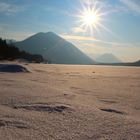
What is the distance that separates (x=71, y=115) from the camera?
5027mm

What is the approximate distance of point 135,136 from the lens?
13.1 ft

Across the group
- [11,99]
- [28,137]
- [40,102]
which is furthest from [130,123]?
[11,99]

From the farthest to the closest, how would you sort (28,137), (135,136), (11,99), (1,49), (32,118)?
1. (1,49)
2. (11,99)
3. (32,118)
4. (135,136)
5. (28,137)

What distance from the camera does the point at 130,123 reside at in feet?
15.3

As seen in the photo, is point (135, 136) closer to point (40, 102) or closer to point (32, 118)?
point (32, 118)

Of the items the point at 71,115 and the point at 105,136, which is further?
the point at 71,115

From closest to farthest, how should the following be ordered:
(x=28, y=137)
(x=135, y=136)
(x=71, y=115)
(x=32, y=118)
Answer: (x=28, y=137) < (x=135, y=136) < (x=32, y=118) < (x=71, y=115)

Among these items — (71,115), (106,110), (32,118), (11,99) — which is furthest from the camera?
(11,99)

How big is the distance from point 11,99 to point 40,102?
25.7 inches

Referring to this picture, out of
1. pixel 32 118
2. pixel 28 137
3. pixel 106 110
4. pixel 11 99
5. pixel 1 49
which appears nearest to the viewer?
pixel 28 137

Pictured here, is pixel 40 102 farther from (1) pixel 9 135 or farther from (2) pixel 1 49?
(2) pixel 1 49

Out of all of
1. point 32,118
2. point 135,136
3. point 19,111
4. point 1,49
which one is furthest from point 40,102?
point 1,49

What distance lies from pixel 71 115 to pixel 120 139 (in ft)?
4.52

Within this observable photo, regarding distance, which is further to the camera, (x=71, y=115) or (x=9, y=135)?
(x=71, y=115)
